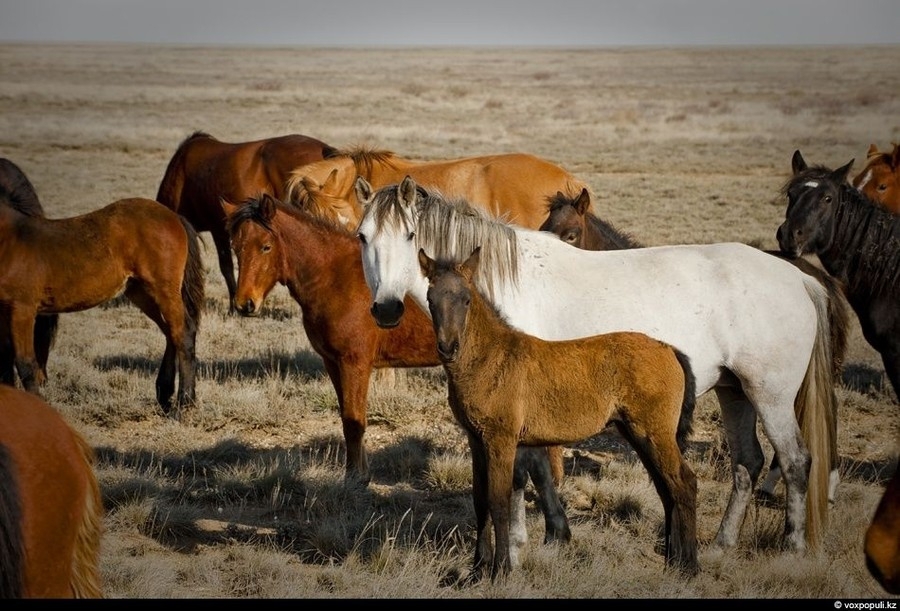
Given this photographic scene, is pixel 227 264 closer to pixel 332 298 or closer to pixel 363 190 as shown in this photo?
pixel 332 298

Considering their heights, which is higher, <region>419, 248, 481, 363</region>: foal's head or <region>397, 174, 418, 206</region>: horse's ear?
<region>397, 174, 418, 206</region>: horse's ear

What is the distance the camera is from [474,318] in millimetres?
4910

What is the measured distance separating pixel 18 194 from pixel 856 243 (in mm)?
7151

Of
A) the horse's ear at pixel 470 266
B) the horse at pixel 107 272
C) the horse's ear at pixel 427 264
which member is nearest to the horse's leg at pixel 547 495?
the horse's ear at pixel 470 266

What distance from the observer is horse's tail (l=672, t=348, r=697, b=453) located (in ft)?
17.1

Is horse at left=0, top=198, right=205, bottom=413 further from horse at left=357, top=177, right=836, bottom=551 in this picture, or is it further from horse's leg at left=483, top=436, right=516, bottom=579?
horse's leg at left=483, top=436, right=516, bottom=579

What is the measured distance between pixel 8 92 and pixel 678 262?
5155cm

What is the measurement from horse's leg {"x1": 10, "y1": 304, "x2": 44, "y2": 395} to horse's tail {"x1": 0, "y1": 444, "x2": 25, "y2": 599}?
5028mm

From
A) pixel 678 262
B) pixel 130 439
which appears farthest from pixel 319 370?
pixel 678 262

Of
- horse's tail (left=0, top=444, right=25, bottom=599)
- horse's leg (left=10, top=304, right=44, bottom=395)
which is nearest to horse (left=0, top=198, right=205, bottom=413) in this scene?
horse's leg (left=10, top=304, right=44, bottom=395)

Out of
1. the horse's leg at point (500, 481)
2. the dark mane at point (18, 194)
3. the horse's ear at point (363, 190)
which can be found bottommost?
the horse's leg at point (500, 481)

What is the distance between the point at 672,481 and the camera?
16.3 feet

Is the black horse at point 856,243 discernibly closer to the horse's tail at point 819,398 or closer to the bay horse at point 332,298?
the horse's tail at point 819,398

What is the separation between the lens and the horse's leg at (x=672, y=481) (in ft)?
16.2
